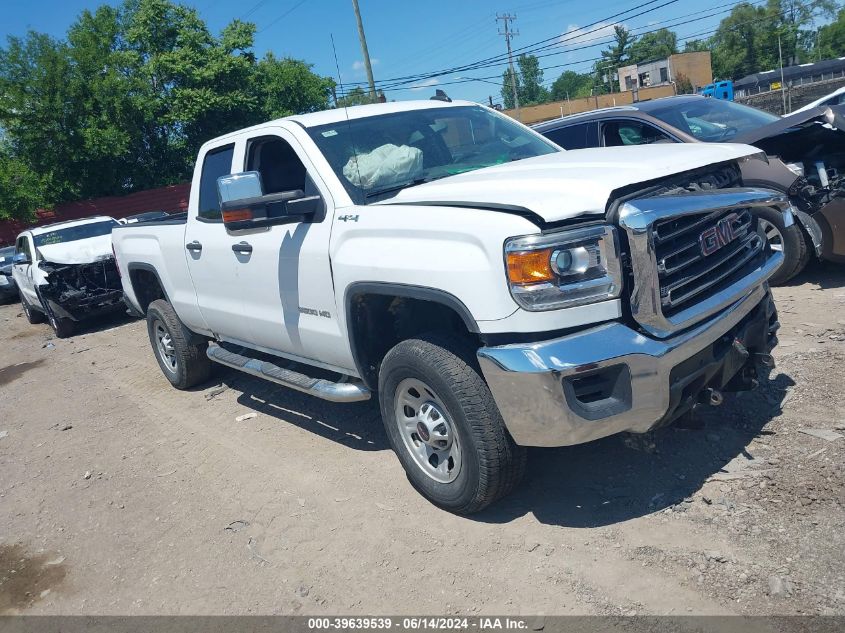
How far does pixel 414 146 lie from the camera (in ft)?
14.5

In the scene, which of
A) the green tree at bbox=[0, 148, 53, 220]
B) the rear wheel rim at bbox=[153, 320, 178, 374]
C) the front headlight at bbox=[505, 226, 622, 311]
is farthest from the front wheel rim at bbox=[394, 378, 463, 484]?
the green tree at bbox=[0, 148, 53, 220]

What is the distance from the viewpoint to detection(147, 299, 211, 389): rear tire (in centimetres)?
646

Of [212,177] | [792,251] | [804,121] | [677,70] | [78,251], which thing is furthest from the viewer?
[677,70]

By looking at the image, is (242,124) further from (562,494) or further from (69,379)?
(562,494)

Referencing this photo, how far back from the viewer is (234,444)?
5.34 m

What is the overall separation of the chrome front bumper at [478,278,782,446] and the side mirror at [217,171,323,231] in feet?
4.98

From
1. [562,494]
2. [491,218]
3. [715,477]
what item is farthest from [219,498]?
[715,477]

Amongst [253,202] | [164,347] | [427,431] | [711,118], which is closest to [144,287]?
[164,347]

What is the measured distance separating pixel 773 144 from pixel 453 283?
4550mm

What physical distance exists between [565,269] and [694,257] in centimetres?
70

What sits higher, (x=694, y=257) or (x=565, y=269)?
(x=565, y=269)

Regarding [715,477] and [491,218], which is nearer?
[491,218]

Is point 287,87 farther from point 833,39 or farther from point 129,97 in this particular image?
point 833,39

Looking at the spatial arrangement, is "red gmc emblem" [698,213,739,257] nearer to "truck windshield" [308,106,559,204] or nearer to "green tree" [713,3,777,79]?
"truck windshield" [308,106,559,204]
